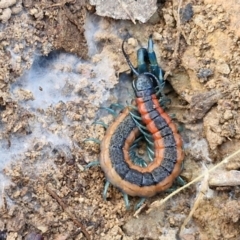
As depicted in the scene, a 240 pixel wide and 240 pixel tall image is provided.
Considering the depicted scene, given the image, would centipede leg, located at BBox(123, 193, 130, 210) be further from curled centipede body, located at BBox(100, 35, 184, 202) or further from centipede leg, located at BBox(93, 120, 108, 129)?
centipede leg, located at BBox(93, 120, 108, 129)

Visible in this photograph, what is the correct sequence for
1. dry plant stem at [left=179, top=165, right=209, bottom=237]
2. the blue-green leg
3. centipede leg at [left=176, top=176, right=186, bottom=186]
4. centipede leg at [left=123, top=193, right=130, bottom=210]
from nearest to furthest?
dry plant stem at [left=179, top=165, right=209, bottom=237], centipede leg at [left=123, top=193, right=130, bottom=210], centipede leg at [left=176, top=176, right=186, bottom=186], the blue-green leg

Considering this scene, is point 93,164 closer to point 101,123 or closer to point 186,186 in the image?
point 101,123

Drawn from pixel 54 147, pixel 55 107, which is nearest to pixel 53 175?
pixel 54 147

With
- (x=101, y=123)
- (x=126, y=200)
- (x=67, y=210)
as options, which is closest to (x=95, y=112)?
(x=101, y=123)

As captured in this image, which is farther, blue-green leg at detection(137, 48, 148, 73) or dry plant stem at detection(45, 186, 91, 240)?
blue-green leg at detection(137, 48, 148, 73)

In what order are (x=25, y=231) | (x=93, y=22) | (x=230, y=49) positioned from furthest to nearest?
(x=93, y=22) < (x=230, y=49) < (x=25, y=231)

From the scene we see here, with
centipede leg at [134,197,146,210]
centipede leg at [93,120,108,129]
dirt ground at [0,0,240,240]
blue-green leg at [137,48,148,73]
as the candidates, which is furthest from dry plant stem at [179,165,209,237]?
blue-green leg at [137,48,148,73]

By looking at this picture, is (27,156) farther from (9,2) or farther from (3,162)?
(9,2)

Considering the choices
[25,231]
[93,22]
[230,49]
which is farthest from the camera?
[93,22]
